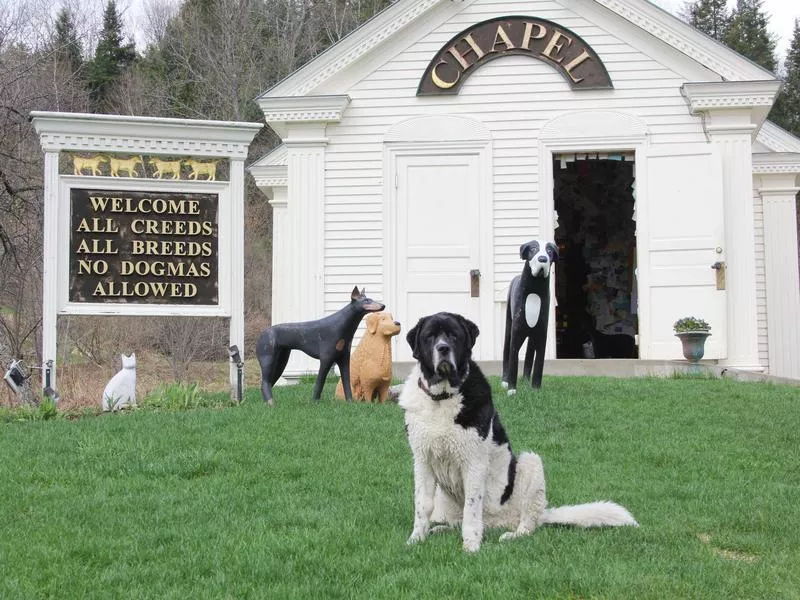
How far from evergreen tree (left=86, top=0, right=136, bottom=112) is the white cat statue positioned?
29754 millimetres

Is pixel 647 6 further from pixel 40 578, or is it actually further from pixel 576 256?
pixel 40 578

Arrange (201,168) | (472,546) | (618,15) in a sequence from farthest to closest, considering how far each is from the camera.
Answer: (618,15), (201,168), (472,546)

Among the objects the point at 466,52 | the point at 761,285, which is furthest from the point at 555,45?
the point at 761,285

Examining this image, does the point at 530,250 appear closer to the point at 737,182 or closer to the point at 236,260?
the point at 236,260

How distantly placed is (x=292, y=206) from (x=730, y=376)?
7.18 meters

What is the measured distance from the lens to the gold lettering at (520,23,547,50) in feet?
50.2

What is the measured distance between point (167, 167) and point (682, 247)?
8057 millimetres

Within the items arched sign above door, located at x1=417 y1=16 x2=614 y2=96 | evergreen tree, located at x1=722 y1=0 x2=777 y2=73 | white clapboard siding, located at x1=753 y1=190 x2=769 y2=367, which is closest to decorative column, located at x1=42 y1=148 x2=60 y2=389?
arched sign above door, located at x1=417 y1=16 x2=614 y2=96

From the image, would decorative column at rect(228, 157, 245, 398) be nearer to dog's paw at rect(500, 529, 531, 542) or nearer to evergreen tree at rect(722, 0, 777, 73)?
dog's paw at rect(500, 529, 531, 542)

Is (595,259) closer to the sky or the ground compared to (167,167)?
closer to the ground

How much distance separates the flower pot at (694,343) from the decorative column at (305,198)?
558 cm

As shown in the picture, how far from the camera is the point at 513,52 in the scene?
15.3 m

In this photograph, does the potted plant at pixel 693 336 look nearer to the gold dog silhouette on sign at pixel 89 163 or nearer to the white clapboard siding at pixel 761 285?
the white clapboard siding at pixel 761 285

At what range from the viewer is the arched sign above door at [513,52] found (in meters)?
15.2
